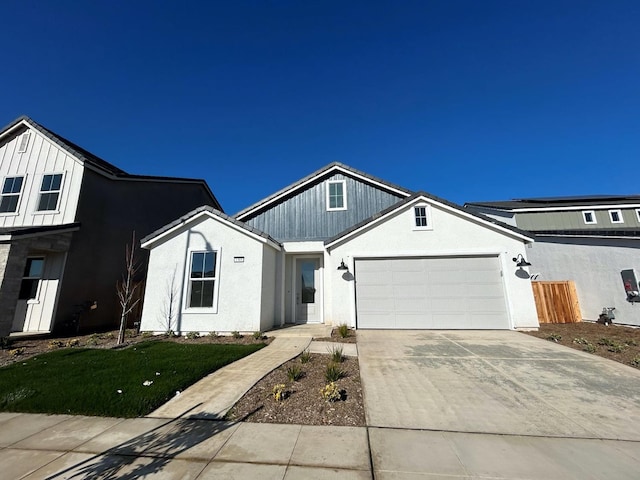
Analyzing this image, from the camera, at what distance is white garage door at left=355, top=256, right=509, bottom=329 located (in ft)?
31.5

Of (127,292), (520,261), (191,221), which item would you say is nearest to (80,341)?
(127,292)

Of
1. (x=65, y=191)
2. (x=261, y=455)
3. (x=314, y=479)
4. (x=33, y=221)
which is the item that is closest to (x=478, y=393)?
(x=314, y=479)

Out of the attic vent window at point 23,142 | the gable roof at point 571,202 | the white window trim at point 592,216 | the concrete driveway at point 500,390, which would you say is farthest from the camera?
the gable roof at point 571,202

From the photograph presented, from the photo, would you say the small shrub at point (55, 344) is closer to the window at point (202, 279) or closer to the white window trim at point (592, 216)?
the window at point (202, 279)

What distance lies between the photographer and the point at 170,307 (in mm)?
9484

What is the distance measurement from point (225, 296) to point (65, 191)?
26.3 ft

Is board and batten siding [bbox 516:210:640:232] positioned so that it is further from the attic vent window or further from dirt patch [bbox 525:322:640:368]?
the attic vent window

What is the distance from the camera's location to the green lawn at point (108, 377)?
13.6 feet

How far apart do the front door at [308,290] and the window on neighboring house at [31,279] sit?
9391mm

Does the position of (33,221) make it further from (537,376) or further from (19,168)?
(537,376)

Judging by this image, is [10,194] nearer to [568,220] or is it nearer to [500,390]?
[500,390]

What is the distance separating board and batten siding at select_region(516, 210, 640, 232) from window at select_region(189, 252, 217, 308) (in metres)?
20.9

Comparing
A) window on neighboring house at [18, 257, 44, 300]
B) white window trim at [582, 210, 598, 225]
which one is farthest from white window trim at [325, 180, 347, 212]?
white window trim at [582, 210, 598, 225]

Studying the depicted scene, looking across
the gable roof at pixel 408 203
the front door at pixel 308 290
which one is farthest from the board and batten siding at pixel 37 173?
the gable roof at pixel 408 203
